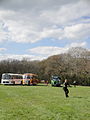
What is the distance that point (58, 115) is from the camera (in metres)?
12.5

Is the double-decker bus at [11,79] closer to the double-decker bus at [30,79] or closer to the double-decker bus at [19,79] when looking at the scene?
the double-decker bus at [19,79]

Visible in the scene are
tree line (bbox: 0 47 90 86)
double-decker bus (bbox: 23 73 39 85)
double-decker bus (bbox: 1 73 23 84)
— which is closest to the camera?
double-decker bus (bbox: 23 73 39 85)

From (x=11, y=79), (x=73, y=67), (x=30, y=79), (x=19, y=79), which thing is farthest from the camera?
(x=73, y=67)

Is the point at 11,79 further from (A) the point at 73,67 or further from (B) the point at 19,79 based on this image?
(A) the point at 73,67

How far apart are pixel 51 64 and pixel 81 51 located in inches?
483

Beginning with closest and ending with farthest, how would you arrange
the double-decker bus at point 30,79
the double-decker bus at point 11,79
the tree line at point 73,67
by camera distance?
the double-decker bus at point 30,79 < the double-decker bus at point 11,79 < the tree line at point 73,67

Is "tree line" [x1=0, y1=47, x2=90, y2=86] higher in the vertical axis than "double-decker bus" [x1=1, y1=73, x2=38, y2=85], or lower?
higher

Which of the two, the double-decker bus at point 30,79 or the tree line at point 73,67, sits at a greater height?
the tree line at point 73,67

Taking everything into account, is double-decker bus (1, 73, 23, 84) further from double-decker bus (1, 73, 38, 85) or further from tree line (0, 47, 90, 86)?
tree line (0, 47, 90, 86)

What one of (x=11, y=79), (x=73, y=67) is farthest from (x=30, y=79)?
(x=73, y=67)

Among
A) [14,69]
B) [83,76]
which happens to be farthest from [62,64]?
[14,69]

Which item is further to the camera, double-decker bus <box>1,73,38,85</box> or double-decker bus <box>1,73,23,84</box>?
double-decker bus <box>1,73,23,84</box>

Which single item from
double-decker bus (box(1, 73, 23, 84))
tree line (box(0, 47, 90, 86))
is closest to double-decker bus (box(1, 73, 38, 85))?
double-decker bus (box(1, 73, 23, 84))

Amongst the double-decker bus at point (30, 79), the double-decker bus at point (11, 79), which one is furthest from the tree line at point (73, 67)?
the double-decker bus at point (11, 79)
